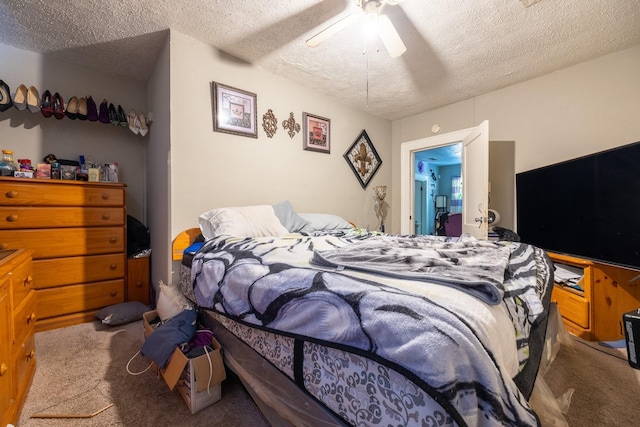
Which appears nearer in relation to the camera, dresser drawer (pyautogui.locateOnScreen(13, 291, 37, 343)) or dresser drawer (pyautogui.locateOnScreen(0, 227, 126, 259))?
dresser drawer (pyautogui.locateOnScreen(13, 291, 37, 343))

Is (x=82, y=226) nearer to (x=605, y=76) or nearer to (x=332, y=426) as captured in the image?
(x=332, y=426)

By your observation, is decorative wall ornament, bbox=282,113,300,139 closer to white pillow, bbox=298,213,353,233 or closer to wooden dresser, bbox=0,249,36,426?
white pillow, bbox=298,213,353,233

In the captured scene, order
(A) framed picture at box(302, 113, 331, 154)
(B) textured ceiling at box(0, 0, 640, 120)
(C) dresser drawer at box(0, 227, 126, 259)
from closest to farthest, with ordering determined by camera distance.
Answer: (B) textured ceiling at box(0, 0, 640, 120) → (C) dresser drawer at box(0, 227, 126, 259) → (A) framed picture at box(302, 113, 331, 154)

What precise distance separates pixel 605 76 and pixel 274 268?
3413 millimetres

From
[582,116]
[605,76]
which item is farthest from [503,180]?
[605,76]

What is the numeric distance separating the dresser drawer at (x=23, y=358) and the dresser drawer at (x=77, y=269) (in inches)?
32.6

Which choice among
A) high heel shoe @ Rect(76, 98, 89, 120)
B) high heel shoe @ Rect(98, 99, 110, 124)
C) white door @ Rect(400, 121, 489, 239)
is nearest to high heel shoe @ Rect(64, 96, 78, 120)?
high heel shoe @ Rect(76, 98, 89, 120)

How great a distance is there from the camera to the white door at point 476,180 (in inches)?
103

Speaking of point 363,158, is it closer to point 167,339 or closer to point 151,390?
point 167,339

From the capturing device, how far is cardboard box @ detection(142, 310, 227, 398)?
1.17 m

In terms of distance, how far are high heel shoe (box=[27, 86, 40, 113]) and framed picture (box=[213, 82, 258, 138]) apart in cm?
145

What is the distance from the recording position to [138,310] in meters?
2.19

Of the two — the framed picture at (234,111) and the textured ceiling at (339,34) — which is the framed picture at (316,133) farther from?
the framed picture at (234,111)

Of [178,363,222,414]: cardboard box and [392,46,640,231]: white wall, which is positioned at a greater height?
[392,46,640,231]: white wall
